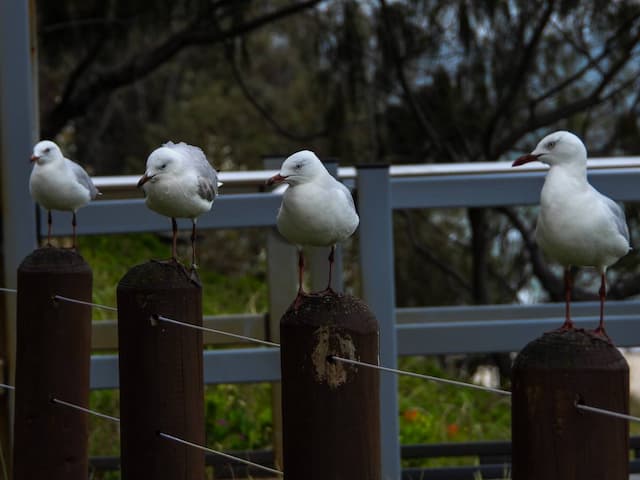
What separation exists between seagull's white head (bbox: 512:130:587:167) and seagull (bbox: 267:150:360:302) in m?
0.42

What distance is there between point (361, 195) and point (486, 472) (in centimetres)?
126

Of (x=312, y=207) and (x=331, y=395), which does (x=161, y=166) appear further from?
(x=331, y=395)

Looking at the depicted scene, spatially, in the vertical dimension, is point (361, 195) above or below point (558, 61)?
below

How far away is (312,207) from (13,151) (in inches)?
80.6

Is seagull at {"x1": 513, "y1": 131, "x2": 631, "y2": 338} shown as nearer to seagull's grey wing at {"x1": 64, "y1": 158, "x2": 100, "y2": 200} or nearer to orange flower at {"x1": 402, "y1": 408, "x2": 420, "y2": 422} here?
seagull's grey wing at {"x1": 64, "y1": 158, "x2": 100, "y2": 200}

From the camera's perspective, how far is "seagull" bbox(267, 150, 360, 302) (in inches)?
87.5

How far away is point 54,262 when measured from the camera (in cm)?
259

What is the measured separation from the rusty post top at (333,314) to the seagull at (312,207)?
33cm

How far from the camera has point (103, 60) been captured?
28.7 feet

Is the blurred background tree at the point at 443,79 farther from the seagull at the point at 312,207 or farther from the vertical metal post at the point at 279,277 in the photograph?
the seagull at the point at 312,207

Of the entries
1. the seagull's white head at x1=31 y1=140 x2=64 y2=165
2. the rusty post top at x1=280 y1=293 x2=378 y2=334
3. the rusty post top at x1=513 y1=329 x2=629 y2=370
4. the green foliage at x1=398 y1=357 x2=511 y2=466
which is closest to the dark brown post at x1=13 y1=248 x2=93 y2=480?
the seagull's white head at x1=31 y1=140 x2=64 y2=165

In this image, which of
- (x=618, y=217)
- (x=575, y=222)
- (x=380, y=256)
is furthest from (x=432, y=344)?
(x=575, y=222)

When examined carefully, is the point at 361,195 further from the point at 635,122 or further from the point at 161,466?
the point at 635,122

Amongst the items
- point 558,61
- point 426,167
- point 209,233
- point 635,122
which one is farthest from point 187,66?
point 426,167
